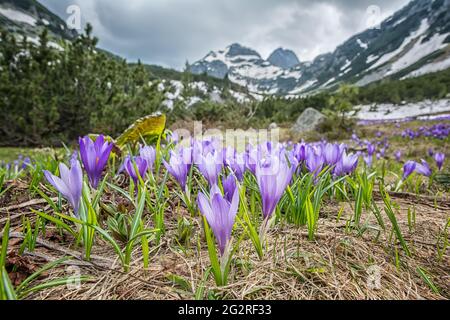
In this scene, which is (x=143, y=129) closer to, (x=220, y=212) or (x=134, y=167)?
(x=134, y=167)

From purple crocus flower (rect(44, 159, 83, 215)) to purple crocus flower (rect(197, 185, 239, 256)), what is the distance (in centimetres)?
41

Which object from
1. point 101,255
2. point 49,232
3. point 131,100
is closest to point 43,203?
point 49,232

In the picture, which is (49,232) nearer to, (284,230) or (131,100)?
(284,230)

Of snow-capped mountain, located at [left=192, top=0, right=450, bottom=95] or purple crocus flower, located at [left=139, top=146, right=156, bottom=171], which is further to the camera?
snow-capped mountain, located at [left=192, top=0, right=450, bottom=95]

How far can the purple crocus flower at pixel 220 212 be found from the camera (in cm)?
70

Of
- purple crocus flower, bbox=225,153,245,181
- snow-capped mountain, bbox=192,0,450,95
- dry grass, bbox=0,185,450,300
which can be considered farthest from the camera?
snow-capped mountain, bbox=192,0,450,95

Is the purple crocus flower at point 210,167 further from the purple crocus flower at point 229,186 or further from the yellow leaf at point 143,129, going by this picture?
the yellow leaf at point 143,129

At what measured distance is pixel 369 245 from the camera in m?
0.95

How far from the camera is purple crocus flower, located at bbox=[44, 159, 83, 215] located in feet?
2.81

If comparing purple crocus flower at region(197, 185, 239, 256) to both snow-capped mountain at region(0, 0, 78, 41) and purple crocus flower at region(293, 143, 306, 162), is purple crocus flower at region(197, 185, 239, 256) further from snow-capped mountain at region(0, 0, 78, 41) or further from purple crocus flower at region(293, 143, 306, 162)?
snow-capped mountain at region(0, 0, 78, 41)

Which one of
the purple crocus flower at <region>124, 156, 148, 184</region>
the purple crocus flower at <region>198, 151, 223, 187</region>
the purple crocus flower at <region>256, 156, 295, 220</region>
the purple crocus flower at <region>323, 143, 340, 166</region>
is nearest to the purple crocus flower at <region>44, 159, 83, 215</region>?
the purple crocus flower at <region>124, 156, 148, 184</region>

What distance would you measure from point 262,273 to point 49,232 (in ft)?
2.41

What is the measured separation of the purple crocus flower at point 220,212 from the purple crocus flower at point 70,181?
0.41m
